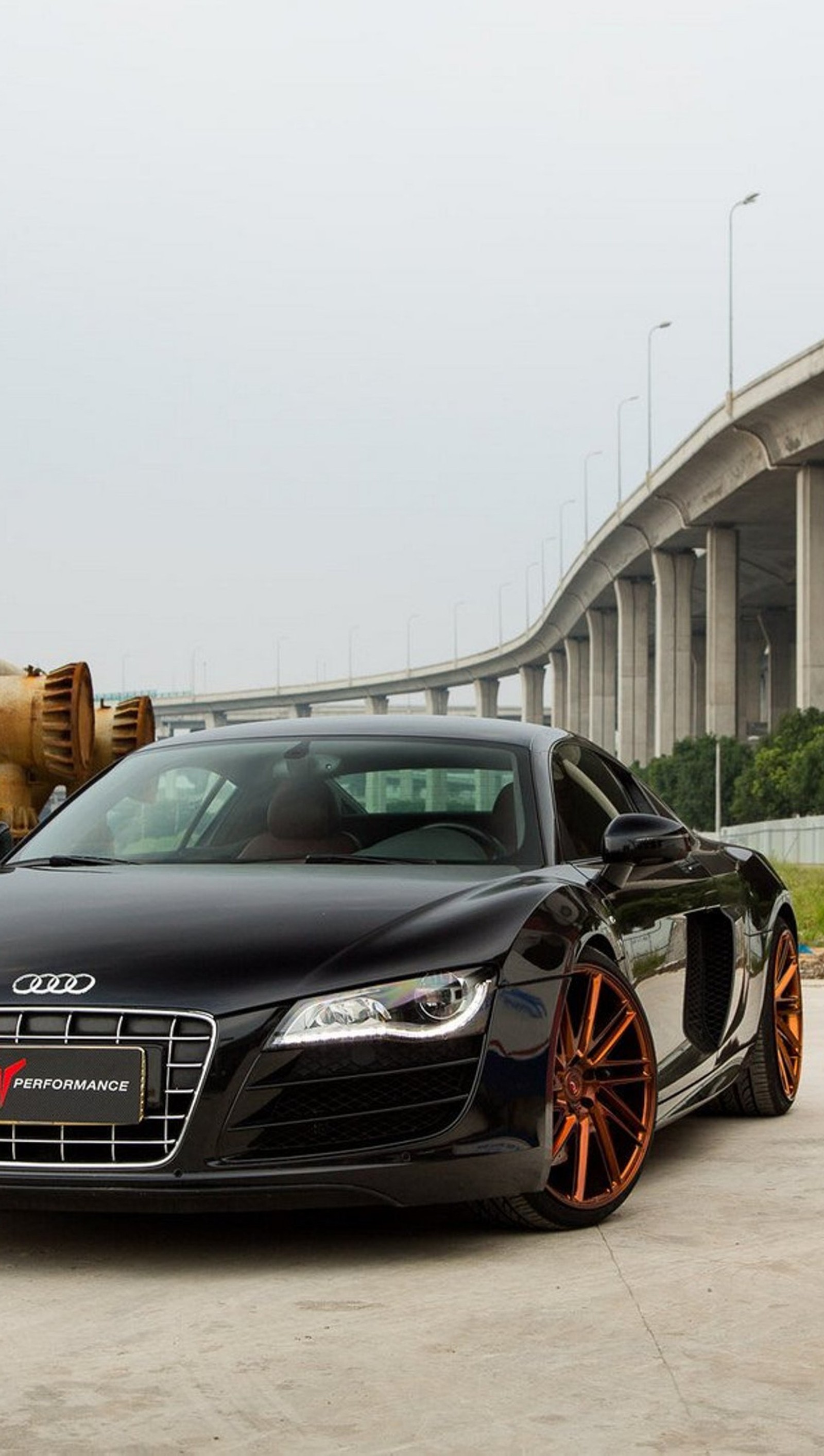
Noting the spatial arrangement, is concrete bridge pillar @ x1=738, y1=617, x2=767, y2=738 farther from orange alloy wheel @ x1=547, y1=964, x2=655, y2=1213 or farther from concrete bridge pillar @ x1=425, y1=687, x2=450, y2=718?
orange alloy wheel @ x1=547, y1=964, x2=655, y2=1213

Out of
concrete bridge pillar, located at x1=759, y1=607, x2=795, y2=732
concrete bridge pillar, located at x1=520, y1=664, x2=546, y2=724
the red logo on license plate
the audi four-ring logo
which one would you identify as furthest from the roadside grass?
concrete bridge pillar, located at x1=520, y1=664, x2=546, y2=724

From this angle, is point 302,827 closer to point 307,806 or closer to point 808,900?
point 307,806

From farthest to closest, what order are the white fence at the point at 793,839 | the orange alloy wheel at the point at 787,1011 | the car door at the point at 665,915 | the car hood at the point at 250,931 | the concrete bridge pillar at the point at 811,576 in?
the concrete bridge pillar at the point at 811,576 → the white fence at the point at 793,839 → the orange alloy wheel at the point at 787,1011 → the car door at the point at 665,915 → the car hood at the point at 250,931

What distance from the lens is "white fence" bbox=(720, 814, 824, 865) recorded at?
59.0m

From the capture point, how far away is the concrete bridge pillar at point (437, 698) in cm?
14812

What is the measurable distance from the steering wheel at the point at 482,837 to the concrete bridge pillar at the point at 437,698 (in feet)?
461

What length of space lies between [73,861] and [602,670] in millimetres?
111261

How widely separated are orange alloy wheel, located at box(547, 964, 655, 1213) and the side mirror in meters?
0.51

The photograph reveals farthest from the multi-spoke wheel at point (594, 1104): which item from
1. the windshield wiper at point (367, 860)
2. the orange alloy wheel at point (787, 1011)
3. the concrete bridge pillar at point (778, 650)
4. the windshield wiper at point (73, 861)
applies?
the concrete bridge pillar at point (778, 650)

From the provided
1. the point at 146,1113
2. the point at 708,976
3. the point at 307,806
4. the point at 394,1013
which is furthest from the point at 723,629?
the point at 146,1113

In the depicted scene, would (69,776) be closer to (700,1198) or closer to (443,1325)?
(700,1198)

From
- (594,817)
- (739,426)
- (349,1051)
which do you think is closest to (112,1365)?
(349,1051)

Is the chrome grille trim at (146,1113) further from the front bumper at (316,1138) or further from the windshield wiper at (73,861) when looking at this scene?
the windshield wiper at (73,861)

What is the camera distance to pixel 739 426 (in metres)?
72.9
